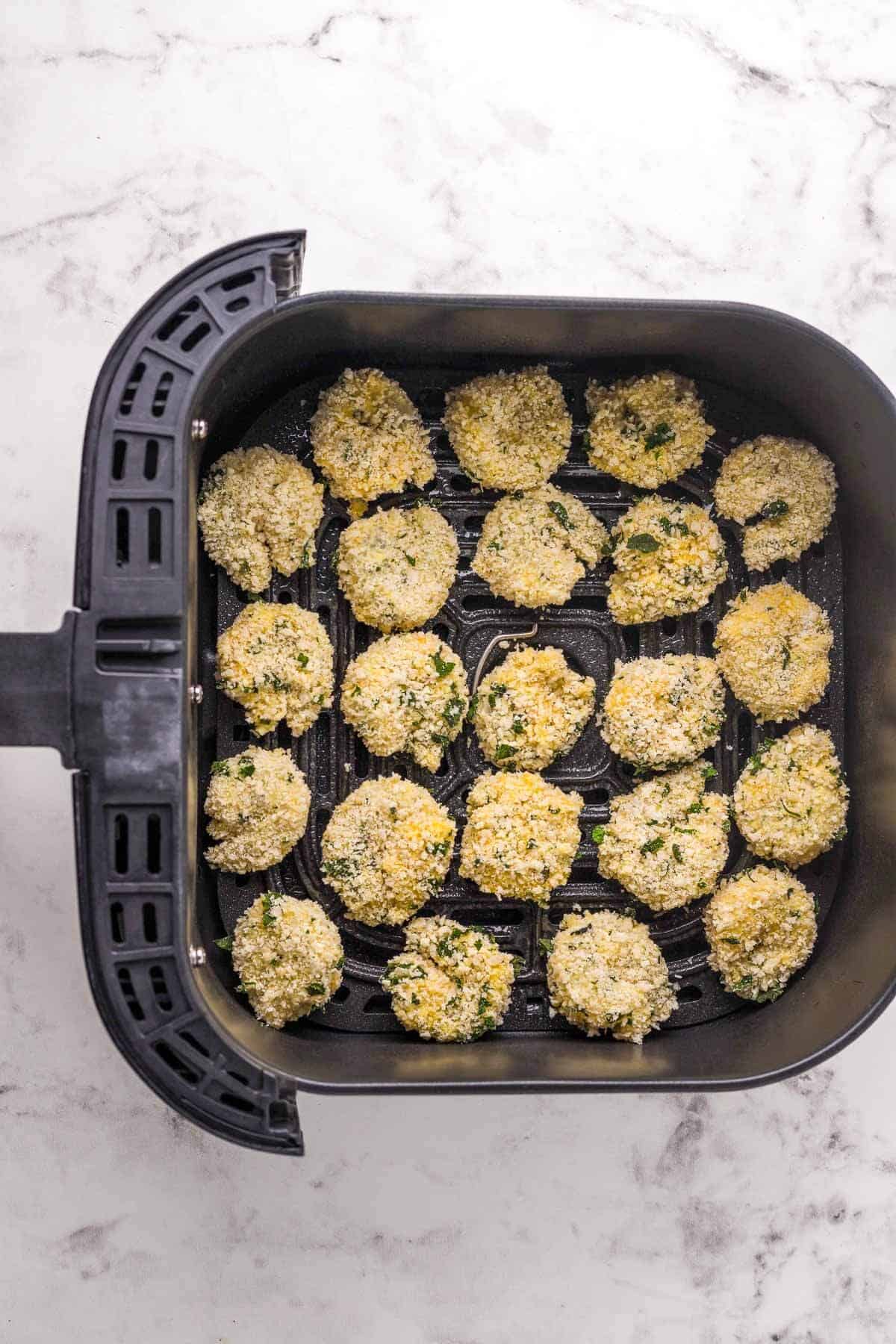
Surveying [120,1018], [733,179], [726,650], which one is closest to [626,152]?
Answer: [733,179]

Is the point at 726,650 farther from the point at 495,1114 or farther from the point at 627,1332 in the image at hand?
the point at 627,1332

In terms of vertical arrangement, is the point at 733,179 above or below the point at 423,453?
above

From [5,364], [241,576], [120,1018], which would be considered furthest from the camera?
[5,364]

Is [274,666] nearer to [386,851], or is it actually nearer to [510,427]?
[386,851]

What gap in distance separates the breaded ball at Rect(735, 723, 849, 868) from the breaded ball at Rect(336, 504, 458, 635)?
43 cm

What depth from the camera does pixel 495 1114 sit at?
1522 millimetres

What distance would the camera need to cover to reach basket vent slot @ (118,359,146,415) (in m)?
1.20

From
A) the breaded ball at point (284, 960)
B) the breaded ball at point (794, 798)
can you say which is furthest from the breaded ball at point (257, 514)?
the breaded ball at point (794, 798)

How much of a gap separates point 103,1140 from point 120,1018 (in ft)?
1.33

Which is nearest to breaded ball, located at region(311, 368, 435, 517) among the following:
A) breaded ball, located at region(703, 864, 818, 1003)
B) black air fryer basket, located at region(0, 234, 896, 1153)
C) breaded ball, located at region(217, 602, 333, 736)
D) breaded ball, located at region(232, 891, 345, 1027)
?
black air fryer basket, located at region(0, 234, 896, 1153)

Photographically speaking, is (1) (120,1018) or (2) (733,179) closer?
(1) (120,1018)

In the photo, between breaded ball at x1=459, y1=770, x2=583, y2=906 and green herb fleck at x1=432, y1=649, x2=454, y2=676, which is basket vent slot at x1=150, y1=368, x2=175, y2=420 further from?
breaded ball at x1=459, y1=770, x2=583, y2=906

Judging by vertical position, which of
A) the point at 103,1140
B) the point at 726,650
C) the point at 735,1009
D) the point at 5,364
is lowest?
the point at 103,1140

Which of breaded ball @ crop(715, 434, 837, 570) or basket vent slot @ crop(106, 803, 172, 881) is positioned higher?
breaded ball @ crop(715, 434, 837, 570)
